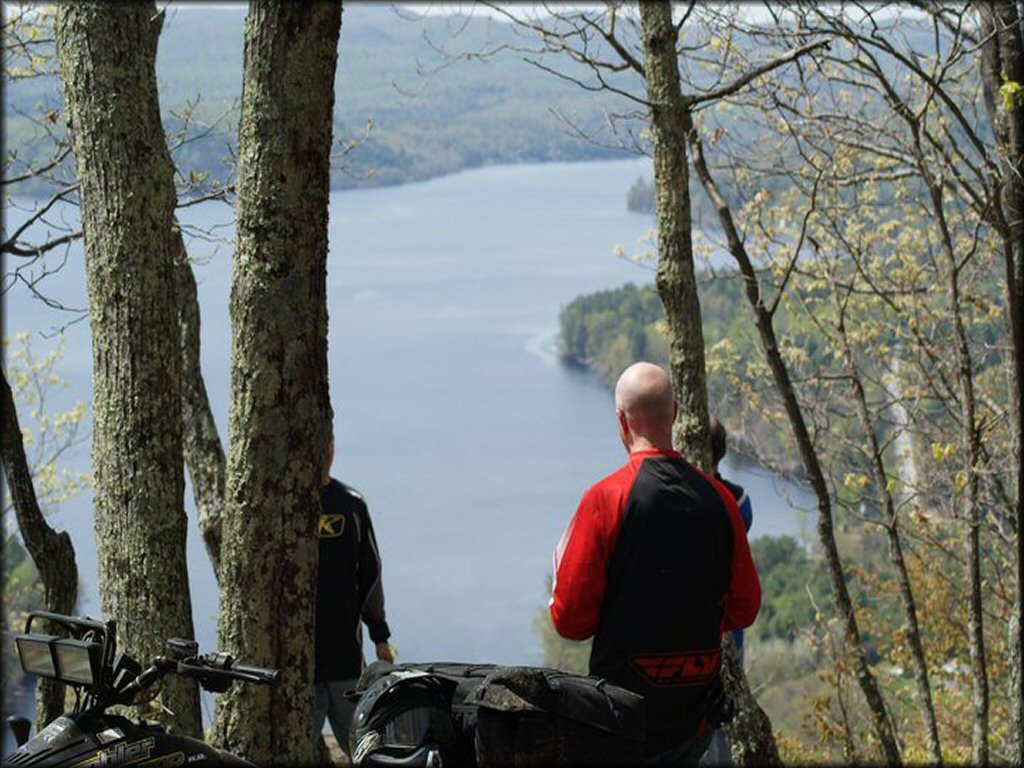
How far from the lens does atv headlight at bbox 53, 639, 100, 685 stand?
269 centimetres

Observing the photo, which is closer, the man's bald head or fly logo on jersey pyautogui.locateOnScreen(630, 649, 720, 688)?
fly logo on jersey pyautogui.locateOnScreen(630, 649, 720, 688)

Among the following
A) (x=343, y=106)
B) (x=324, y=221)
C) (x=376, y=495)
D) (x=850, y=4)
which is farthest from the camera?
(x=343, y=106)

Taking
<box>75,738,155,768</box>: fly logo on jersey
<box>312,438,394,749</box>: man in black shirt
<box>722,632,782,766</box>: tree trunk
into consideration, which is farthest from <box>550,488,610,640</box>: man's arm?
<box>722,632,782,766</box>: tree trunk

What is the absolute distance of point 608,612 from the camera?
3.32m

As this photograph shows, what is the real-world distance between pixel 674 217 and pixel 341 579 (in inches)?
104

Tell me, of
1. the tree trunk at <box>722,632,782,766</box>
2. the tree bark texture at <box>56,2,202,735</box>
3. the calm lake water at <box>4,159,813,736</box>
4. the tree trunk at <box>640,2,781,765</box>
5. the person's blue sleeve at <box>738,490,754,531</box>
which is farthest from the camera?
the calm lake water at <box>4,159,813,736</box>

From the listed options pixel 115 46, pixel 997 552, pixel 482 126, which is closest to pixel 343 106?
pixel 482 126

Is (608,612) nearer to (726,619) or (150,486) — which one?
(726,619)

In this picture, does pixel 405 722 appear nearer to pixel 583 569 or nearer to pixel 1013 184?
pixel 583 569

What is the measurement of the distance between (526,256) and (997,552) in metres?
76.1

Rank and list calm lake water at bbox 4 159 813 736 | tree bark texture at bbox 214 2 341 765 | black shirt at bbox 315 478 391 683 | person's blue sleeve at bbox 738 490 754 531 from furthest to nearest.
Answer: calm lake water at bbox 4 159 813 736 → person's blue sleeve at bbox 738 490 754 531 → black shirt at bbox 315 478 391 683 → tree bark texture at bbox 214 2 341 765

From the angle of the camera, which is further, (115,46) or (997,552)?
(997,552)

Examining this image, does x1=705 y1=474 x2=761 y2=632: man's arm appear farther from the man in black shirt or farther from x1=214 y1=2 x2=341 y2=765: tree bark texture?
the man in black shirt

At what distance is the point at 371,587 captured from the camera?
16.3 feet
